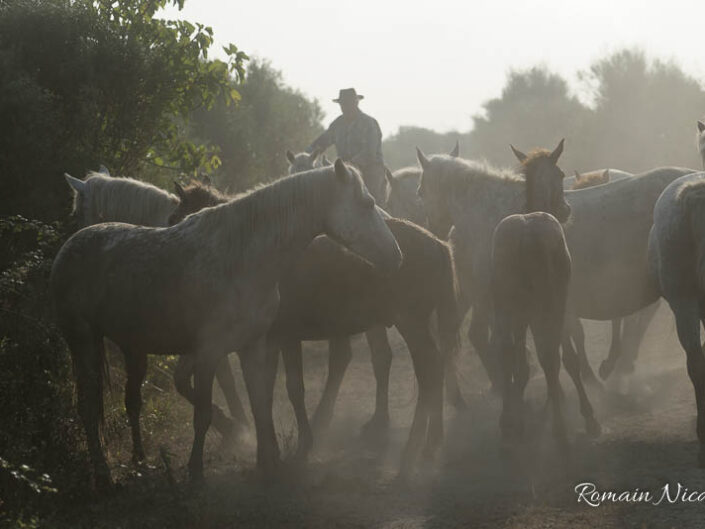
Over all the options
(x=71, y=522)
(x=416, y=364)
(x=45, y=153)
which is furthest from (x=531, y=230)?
(x=45, y=153)

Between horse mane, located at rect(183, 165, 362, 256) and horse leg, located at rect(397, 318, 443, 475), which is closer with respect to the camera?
horse mane, located at rect(183, 165, 362, 256)

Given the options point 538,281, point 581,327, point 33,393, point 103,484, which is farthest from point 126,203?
point 581,327

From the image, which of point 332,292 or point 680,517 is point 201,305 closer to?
point 332,292

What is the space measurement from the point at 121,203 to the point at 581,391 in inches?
195

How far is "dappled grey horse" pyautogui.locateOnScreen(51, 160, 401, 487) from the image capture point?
6.44m

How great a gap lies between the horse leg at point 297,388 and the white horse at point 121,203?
191 cm

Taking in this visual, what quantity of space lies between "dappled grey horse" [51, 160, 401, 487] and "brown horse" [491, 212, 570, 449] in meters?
1.02

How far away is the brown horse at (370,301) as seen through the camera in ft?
24.7

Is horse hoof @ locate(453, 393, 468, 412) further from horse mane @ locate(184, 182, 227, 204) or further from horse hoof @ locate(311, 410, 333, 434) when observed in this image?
horse mane @ locate(184, 182, 227, 204)

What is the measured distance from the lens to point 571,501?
5.78 meters

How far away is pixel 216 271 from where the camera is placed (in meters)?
6.46

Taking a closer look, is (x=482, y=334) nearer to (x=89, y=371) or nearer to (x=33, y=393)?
(x=89, y=371)

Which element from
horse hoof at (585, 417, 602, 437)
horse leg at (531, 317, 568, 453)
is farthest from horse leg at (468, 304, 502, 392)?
horse leg at (531, 317, 568, 453)

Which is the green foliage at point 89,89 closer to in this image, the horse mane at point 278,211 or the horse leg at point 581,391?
the horse mane at point 278,211
